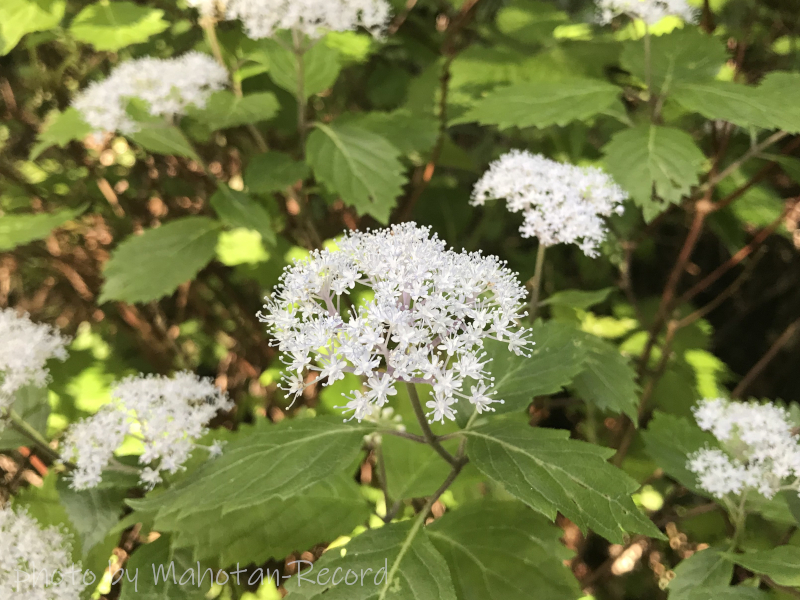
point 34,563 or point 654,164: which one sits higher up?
point 654,164

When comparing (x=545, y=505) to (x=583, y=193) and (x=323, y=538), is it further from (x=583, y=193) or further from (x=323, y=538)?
(x=583, y=193)

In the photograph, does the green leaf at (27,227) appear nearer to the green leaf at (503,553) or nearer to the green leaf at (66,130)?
the green leaf at (66,130)

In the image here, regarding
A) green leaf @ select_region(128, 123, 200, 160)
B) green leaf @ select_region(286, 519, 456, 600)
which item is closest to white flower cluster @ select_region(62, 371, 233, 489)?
green leaf @ select_region(286, 519, 456, 600)

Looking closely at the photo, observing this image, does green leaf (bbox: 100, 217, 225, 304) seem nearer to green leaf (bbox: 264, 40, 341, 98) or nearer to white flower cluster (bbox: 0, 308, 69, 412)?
white flower cluster (bbox: 0, 308, 69, 412)

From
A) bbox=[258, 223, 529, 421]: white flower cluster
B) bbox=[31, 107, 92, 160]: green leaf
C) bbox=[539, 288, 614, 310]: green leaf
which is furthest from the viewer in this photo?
bbox=[31, 107, 92, 160]: green leaf

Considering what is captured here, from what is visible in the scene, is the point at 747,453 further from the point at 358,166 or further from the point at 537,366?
the point at 358,166

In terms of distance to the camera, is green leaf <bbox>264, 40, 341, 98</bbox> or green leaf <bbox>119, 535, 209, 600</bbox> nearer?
green leaf <bbox>119, 535, 209, 600</bbox>

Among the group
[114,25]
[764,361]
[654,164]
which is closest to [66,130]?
[114,25]
